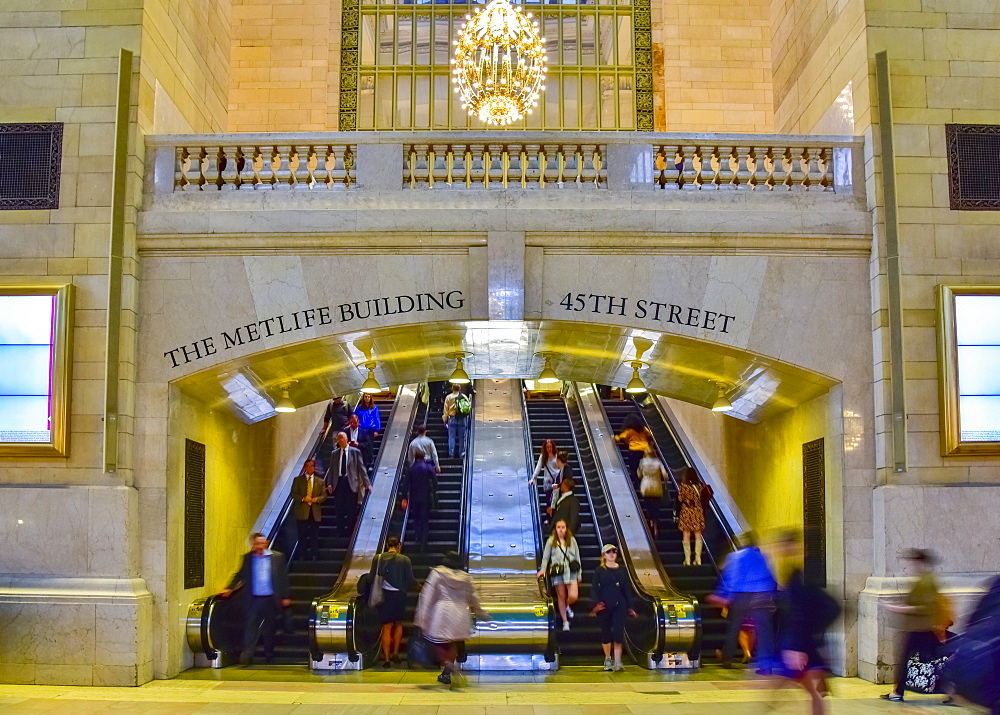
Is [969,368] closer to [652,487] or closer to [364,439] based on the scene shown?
[652,487]

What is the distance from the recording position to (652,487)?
48.6ft

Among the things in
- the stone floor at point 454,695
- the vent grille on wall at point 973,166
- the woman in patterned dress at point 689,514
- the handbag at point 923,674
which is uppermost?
the vent grille on wall at point 973,166

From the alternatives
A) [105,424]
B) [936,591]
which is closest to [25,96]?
[105,424]

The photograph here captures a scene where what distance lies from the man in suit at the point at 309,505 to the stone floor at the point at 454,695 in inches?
130

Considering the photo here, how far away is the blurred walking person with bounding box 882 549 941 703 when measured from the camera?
885 centimetres

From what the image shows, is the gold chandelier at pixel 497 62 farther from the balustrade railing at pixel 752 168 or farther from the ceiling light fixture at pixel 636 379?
the ceiling light fixture at pixel 636 379

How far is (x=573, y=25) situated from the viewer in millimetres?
17766

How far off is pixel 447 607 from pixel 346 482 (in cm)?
511

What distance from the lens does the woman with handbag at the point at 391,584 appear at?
11.3m

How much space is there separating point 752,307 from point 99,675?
6953 mm

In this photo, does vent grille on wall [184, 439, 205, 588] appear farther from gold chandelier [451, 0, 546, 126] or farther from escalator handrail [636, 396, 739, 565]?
escalator handrail [636, 396, 739, 565]

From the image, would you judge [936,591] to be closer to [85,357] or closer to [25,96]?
[85,357]

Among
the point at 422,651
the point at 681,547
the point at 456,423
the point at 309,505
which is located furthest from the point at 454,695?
the point at 456,423

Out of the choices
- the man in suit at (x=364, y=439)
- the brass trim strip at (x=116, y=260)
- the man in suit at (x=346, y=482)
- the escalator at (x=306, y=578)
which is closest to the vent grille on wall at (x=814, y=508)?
the escalator at (x=306, y=578)
